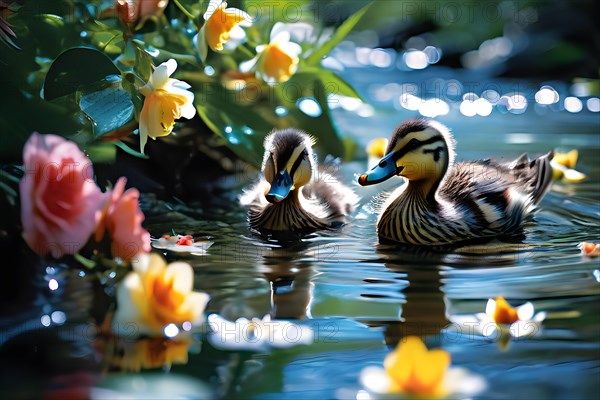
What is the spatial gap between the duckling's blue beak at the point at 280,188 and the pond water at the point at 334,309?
0.53ft

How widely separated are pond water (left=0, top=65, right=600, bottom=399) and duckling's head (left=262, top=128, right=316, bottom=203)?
210 millimetres

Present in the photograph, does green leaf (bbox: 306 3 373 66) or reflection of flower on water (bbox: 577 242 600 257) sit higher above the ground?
green leaf (bbox: 306 3 373 66)

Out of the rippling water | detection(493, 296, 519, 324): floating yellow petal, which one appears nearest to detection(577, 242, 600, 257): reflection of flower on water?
the rippling water

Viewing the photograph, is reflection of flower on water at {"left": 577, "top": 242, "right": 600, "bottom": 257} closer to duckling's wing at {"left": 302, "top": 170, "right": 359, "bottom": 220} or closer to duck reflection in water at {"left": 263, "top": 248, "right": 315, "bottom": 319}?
duck reflection in water at {"left": 263, "top": 248, "right": 315, "bottom": 319}

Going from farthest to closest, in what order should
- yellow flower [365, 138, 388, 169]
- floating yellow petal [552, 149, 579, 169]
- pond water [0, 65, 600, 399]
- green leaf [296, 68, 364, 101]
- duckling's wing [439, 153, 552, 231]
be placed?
yellow flower [365, 138, 388, 169] → floating yellow petal [552, 149, 579, 169] → green leaf [296, 68, 364, 101] → duckling's wing [439, 153, 552, 231] → pond water [0, 65, 600, 399]

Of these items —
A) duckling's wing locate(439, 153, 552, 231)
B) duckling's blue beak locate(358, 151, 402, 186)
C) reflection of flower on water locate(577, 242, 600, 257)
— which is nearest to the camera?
reflection of flower on water locate(577, 242, 600, 257)

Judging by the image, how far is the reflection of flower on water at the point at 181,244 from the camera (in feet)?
10.3

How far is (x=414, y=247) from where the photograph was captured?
335 cm

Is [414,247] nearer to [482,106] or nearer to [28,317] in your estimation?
[28,317]

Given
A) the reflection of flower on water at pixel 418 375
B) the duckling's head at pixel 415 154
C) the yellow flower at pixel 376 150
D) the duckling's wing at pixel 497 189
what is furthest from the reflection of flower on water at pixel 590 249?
the yellow flower at pixel 376 150

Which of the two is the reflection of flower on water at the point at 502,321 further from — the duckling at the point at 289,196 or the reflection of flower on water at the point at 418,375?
the duckling at the point at 289,196

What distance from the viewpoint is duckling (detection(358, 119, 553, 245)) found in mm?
3434

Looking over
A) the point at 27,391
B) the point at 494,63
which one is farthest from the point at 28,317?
the point at 494,63

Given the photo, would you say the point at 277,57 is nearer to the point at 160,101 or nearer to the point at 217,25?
the point at 217,25
